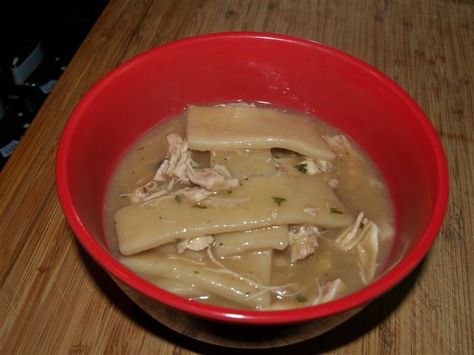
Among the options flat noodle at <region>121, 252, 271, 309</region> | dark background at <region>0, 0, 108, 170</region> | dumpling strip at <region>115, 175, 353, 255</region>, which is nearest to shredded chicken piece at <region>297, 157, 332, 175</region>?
dumpling strip at <region>115, 175, 353, 255</region>

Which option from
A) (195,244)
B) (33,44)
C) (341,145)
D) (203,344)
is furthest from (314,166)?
(33,44)

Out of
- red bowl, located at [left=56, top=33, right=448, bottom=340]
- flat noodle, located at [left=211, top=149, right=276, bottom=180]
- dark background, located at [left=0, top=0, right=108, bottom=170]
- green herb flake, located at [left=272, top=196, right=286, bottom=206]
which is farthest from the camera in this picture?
dark background, located at [left=0, top=0, right=108, bottom=170]

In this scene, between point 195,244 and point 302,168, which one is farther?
point 302,168

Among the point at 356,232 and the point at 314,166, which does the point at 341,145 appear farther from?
the point at 356,232

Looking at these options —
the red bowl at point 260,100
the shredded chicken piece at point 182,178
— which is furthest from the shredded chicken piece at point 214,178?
the red bowl at point 260,100

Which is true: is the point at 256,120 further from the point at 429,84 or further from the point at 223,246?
the point at 429,84

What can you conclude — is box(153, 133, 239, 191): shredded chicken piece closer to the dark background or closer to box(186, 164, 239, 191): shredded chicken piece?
box(186, 164, 239, 191): shredded chicken piece
